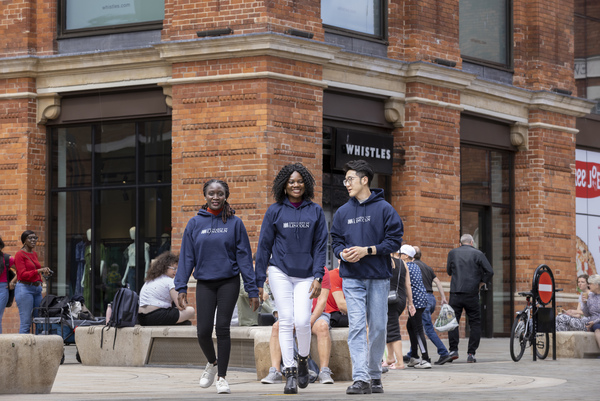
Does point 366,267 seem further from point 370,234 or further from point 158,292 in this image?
point 158,292

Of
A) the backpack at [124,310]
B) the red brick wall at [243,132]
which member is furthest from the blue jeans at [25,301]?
the red brick wall at [243,132]

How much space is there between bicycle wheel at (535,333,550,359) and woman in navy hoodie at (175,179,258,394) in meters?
6.29

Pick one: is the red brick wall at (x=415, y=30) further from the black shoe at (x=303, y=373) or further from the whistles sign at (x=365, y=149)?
the black shoe at (x=303, y=373)

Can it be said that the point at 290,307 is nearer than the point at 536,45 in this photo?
Yes

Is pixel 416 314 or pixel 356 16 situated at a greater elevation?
pixel 356 16

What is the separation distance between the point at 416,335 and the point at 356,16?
6.83m

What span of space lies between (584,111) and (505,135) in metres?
2.04

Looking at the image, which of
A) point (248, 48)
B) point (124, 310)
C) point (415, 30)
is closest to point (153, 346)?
point (124, 310)

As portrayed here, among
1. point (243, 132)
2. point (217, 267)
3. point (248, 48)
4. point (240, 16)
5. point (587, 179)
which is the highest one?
point (240, 16)

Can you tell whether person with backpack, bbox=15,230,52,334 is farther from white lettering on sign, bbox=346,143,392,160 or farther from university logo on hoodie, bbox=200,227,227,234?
university logo on hoodie, bbox=200,227,227,234

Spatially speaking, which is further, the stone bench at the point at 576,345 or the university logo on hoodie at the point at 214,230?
the stone bench at the point at 576,345

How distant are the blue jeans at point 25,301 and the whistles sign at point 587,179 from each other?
12.4 m

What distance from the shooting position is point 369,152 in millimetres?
18594

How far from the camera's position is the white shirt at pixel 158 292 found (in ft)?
45.5
